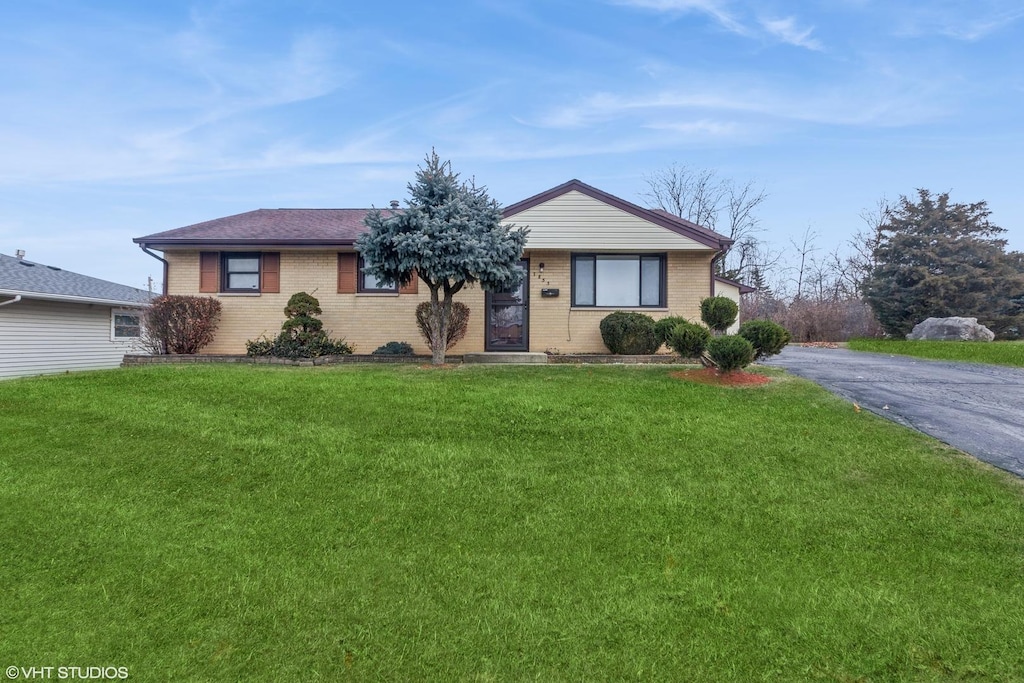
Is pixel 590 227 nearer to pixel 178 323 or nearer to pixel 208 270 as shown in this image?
pixel 208 270

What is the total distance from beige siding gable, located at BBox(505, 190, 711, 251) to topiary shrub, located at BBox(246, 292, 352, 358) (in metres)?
5.24

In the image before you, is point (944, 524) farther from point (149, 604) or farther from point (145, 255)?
point (145, 255)

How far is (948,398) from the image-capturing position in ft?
25.6

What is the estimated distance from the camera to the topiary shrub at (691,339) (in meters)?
8.63

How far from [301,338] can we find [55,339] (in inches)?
391

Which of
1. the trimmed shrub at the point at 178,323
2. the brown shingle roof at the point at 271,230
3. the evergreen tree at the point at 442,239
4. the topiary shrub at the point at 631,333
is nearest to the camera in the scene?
the evergreen tree at the point at 442,239

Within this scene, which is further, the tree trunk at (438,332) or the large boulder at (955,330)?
the large boulder at (955,330)

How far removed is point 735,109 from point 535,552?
16501 millimetres

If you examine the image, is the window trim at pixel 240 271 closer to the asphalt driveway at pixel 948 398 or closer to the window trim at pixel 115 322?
the window trim at pixel 115 322

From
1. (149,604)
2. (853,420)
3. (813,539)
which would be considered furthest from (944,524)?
(149,604)

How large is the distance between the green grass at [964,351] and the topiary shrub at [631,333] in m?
8.76

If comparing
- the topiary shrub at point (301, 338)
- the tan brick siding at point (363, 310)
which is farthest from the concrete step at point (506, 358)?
the topiary shrub at point (301, 338)

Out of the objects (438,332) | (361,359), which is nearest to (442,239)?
(438,332)

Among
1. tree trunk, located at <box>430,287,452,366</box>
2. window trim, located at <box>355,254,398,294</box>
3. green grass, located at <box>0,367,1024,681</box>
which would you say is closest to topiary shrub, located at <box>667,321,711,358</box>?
green grass, located at <box>0,367,1024,681</box>
